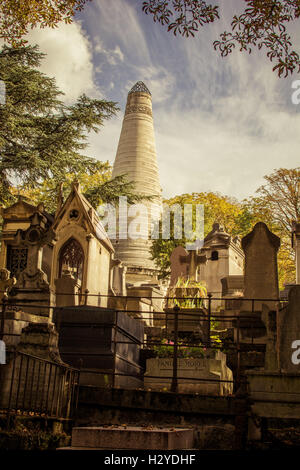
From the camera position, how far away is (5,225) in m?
21.4

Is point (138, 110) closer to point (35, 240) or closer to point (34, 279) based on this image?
point (35, 240)

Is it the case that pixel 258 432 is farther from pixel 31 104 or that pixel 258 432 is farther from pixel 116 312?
pixel 31 104

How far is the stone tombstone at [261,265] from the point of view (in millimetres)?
14750

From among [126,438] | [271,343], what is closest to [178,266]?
[271,343]

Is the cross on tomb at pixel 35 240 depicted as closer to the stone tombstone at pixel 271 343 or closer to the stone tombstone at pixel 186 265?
the stone tombstone at pixel 271 343

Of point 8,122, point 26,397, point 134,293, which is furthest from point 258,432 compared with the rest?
point 8,122

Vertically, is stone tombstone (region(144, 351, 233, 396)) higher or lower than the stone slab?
higher

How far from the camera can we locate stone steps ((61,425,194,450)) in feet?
19.2

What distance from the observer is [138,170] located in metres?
56.1

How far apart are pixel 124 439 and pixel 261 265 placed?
9.72 meters

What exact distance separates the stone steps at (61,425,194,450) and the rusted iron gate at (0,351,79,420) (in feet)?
5.91

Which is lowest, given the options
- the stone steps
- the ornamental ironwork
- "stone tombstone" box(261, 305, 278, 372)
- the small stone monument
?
the stone steps

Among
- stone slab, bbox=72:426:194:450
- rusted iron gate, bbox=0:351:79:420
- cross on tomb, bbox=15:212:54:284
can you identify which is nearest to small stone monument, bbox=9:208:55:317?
cross on tomb, bbox=15:212:54:284

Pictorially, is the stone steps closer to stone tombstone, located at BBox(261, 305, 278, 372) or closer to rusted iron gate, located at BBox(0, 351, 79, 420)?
rusted iron gate, located at BBox(0, 351, 79, 420)
